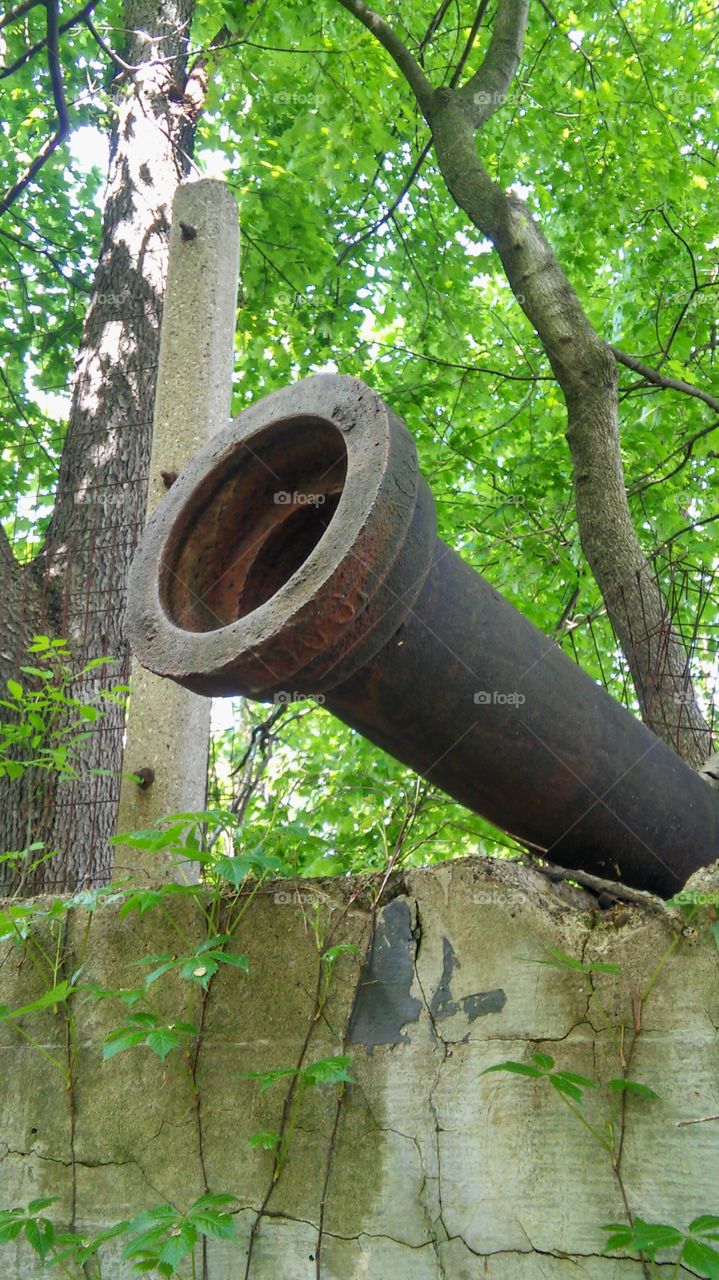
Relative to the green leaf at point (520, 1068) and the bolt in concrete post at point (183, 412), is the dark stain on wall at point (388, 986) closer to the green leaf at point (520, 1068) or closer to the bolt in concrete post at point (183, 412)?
the green leaf at point (520, 1068)

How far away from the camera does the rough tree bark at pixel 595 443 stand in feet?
12.1

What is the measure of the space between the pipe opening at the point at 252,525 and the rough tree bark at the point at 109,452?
4.20 ft

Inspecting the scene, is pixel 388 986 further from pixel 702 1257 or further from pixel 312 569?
pixel 312 569

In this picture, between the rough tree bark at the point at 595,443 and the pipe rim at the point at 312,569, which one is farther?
the rough tree bark at the point at 595,443

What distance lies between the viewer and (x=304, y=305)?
8.59 metres

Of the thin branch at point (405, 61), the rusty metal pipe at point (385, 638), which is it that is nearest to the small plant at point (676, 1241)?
the rusty metal pipe at point (385, 638)

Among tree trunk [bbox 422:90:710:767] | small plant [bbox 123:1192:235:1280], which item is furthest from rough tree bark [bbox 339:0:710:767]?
small plant [bbox 123:1192:235:1280]

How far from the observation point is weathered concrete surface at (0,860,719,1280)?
2.02m

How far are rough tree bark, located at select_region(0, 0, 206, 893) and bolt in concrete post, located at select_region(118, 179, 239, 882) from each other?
41cm

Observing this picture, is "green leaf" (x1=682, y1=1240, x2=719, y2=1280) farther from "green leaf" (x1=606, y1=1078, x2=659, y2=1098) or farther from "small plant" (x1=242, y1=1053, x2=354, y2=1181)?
"small plant" (x1=242, y1=1053, x2=354, y2=1181)

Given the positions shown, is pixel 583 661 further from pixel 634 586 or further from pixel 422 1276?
pixel 422 1276

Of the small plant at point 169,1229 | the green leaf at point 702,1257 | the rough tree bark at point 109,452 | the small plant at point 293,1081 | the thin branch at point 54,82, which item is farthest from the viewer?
the thin branch at point 54,82

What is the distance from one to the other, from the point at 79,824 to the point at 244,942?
2179 mm

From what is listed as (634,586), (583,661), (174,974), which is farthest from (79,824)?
(583,661)
